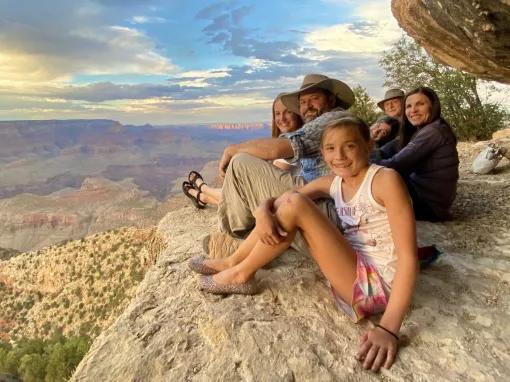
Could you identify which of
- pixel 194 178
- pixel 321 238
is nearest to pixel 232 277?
pixel 321 238

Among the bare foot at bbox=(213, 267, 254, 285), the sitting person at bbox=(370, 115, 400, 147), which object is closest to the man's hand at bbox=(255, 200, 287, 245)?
the bare foot at bbox=(213, 267, 254, 285)

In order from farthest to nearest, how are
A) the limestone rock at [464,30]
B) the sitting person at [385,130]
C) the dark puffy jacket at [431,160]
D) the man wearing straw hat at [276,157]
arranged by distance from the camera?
the sitting person at [385,130] < the limestone rock at [464,30] < the dark puffy jacket at [431,160] < the man wearing straw hat at [276,157]

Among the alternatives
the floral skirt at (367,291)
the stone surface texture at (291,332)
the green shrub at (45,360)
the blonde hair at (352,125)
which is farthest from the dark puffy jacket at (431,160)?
the green shrub at (45,360)

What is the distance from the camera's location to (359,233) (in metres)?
2.60

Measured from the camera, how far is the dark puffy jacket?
3992 mm

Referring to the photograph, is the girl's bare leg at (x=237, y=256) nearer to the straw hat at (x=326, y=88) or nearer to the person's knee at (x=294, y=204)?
the person's knee at (x=294, y=204)

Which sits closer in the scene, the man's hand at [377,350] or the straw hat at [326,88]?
the man's hand at [377,350]

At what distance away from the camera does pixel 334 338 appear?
2.50 m

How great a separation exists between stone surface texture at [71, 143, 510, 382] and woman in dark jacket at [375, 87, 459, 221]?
0.84 m

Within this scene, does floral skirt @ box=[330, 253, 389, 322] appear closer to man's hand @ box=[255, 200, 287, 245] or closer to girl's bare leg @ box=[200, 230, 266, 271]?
man's hand @ box=[255, 200, 287, 245]

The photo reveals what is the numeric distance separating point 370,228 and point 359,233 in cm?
8

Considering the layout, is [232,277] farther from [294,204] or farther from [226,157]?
[226,157]

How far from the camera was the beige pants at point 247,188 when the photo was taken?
307 cm

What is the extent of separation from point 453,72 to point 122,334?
48.8 ft
